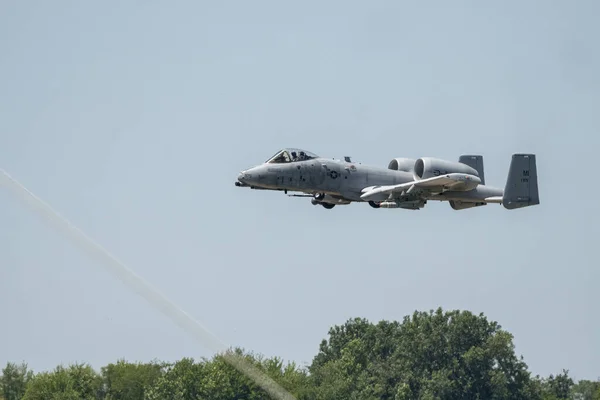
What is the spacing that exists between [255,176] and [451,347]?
71471mm

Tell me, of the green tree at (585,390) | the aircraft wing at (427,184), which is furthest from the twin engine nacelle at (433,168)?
the green tree at (585,390)

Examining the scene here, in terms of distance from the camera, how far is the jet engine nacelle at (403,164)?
7670 cm

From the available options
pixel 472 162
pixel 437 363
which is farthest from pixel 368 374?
pixel 472 162

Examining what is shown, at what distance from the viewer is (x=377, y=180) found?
75000mm

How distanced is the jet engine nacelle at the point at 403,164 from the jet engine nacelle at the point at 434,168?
32.7 inches

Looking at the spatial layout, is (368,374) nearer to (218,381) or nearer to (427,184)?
(218,381)

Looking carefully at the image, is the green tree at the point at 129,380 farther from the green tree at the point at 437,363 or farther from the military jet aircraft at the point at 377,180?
the military jet aircraft at the point at 377,180

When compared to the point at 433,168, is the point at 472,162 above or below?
above

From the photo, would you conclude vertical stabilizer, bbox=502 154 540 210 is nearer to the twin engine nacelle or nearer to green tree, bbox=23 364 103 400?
the twin engine nacelle

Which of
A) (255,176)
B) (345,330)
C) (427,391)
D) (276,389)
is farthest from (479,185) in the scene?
(345,330)

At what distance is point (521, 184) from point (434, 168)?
4.08m

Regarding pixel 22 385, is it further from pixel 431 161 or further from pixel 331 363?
pixel 431 161

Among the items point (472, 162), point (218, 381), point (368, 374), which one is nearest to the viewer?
point (472, 162)

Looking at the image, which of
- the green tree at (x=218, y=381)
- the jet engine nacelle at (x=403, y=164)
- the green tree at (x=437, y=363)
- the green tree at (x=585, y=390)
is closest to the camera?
the jet engine nacelle at (x=403, y=164)
